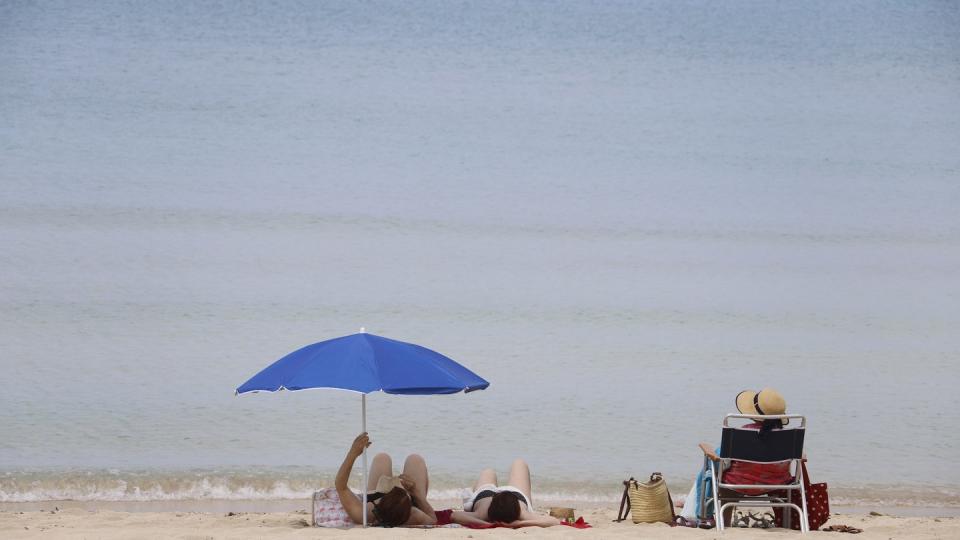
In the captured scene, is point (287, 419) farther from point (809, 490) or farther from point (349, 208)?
point (809, 490)

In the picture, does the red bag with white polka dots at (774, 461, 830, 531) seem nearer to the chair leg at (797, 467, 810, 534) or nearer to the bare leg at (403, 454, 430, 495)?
the chair leg at (797, 467, 810, 534)

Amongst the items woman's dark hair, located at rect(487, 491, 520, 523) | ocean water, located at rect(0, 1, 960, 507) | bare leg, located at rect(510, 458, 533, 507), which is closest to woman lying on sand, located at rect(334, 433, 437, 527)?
woman's dark hair, located at rect(487, 491, 520, 523)

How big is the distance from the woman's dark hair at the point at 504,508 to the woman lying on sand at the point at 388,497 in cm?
26

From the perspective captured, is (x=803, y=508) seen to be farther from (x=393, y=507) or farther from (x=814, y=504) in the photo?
(x=393, y=507)

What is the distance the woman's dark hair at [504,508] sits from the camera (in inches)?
172

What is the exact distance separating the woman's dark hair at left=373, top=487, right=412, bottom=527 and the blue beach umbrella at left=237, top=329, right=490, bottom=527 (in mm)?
77

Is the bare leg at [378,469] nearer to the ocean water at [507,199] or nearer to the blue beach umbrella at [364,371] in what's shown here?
the blue beach umbrella at [364,371]

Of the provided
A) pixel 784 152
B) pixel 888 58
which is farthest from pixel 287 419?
pixel 888 58

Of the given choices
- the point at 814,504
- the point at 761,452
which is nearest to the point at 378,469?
the point at 761,452

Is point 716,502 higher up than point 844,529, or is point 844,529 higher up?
point 716,502

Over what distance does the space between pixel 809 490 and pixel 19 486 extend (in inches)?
204

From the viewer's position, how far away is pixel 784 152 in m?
11.4

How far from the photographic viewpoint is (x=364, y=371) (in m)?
4.10

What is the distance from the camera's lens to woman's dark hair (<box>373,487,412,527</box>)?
14.2 ft
